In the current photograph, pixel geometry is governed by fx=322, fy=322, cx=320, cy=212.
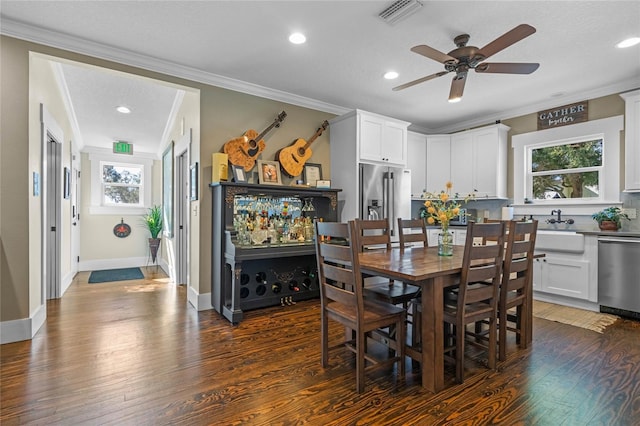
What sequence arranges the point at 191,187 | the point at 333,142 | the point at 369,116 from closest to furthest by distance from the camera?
the point at 191,187 < the point at 369,116 < the point at 333,142

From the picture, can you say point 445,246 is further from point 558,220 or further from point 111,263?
point 111,263

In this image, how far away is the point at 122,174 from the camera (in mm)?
6969

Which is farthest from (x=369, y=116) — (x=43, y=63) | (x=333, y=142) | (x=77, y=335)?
(x=77, y=335)

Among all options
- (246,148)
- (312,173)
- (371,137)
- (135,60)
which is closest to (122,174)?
(135,60)

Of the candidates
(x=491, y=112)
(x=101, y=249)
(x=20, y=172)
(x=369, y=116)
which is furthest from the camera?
(x=101, y=249)

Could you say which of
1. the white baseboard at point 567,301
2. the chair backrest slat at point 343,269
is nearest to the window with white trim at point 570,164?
the white baseboard at point 567,301

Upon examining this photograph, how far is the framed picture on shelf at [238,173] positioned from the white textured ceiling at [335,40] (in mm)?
1017

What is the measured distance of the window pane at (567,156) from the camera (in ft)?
14.0

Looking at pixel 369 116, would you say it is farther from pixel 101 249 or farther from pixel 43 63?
pixel 101 249

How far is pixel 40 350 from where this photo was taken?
8.56 ft

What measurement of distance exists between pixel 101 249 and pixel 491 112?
7.68m

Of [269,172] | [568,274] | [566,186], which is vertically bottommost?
[568,274]

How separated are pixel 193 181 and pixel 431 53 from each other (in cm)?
294

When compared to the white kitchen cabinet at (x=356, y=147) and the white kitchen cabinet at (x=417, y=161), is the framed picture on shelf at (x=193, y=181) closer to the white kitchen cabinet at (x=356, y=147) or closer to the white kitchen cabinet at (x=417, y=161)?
the white kitchen cabinet at (x=356, y=147)
